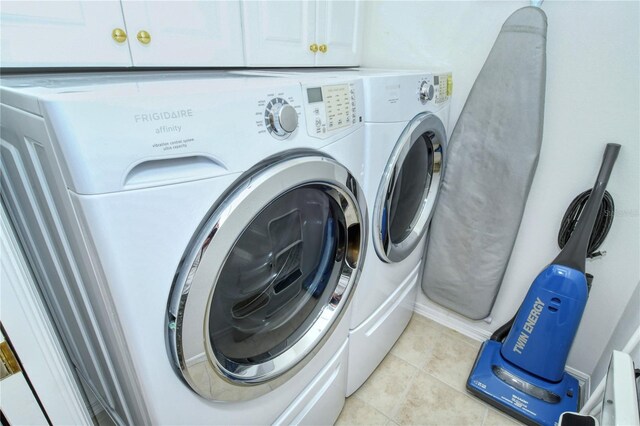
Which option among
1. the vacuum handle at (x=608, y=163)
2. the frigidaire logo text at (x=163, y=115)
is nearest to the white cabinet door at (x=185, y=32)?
the frigidaire logo text at (x=163, y=115)

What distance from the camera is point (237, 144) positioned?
0.57 m

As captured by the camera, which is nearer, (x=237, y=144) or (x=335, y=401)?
(x=237, y=144)

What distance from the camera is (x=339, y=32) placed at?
1.45m

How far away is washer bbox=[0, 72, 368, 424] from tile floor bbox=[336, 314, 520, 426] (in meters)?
0.58

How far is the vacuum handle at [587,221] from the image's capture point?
45.4 inches

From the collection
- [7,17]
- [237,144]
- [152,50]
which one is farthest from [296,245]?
[7,17]

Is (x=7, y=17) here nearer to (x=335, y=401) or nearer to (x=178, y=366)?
(x=178, y=366)

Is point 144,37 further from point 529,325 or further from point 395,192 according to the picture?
point 529,325

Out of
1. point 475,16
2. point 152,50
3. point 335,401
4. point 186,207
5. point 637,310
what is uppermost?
point 475,16

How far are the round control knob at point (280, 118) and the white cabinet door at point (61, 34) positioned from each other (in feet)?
1.70

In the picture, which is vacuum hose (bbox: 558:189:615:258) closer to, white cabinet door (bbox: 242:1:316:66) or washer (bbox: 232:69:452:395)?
washer (bbox: 232:69:452:395)

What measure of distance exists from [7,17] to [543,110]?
5.09 feet

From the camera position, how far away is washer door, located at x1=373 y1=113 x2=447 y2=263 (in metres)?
1.06

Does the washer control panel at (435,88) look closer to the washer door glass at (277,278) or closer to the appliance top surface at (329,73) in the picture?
the appliance top surface at (329,73)
